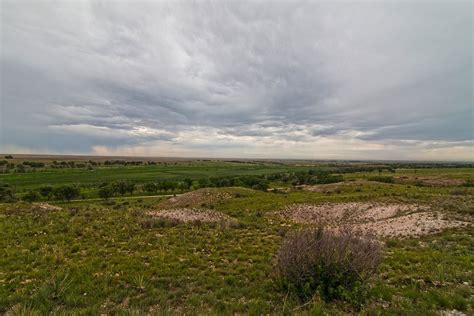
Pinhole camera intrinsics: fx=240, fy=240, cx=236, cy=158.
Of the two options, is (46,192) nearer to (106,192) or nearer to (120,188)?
(106,192)

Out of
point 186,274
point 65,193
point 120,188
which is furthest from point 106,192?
point 186,274

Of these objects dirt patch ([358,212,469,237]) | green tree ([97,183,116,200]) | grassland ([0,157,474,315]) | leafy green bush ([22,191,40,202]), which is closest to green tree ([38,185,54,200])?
leafy green bush ([22,191,40,202])

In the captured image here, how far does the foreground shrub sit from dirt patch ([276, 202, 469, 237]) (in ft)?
20.2

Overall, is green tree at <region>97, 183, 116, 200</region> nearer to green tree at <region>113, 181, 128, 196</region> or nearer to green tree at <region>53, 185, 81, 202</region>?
green tree at <region>113, 181, 128, 196</region>

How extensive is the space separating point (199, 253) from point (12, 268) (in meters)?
6.11

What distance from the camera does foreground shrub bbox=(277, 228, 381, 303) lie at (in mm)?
5688

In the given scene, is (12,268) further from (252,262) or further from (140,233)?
(252,262)

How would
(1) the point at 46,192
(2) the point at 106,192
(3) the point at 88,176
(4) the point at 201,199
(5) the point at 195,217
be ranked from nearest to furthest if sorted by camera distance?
(5) the point at 195,217 < (4) the point at 201,199 < (1) the point at 46,192 < (2) the point at 106,192 < (3) the point at 88,176

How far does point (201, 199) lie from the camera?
3750 centimetres

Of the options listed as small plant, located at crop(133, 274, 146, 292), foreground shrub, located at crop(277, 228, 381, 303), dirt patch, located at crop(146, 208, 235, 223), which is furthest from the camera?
dirt patch, located at crop(146, 208, 235, 223)

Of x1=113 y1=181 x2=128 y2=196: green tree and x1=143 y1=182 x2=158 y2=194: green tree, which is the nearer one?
x1=113 y1=181 x2=128 y2=196: green tree

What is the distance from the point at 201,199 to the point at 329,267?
32.9 metres

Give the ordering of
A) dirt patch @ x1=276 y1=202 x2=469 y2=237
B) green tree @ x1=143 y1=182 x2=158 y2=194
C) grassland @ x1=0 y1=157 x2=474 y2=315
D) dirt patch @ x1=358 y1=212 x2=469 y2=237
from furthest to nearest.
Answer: green tree @ x1=143 y1=182 x2=158 y2=194, dirt patch @ x1=276 y1=202 x2=469 y2=237, dirt patch @ x1=358 y1=212 x2=469 y2=237, grassland @ x1=0 y1=157 x2=474 y2=315

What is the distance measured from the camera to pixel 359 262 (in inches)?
227
